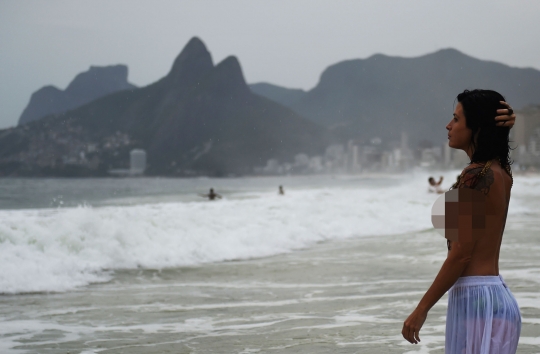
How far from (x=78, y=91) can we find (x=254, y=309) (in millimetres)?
113478

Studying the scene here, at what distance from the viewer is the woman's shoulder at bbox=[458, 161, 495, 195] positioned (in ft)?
6.52

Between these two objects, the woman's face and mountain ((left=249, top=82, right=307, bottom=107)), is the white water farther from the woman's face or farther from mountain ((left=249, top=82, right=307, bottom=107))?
mountain ((left=249, top=82, right=307, bottom=107))

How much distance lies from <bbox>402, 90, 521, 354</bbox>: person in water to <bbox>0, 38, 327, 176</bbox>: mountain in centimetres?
8363

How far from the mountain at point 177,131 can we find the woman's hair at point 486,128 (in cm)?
8366

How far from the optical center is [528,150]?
8081 centimetres

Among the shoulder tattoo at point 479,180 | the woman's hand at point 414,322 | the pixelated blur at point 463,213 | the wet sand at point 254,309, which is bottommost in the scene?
the wet sand at point 254,309

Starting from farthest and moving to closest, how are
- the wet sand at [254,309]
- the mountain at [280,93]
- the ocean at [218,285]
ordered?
the mountain at [280,93], the ocean at [218,285], the wet sand at [254,309]

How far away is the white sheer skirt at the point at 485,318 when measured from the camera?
203 cm

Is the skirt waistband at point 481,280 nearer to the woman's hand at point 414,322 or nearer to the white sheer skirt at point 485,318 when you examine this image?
the white sheer skirt at point 485,318

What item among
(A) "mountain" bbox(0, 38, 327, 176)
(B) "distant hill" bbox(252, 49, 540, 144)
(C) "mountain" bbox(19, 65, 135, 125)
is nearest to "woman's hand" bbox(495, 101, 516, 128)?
(A) "mountain" bbox(0, 38, 327, 176)

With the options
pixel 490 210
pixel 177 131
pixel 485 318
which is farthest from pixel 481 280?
pixel 177 131

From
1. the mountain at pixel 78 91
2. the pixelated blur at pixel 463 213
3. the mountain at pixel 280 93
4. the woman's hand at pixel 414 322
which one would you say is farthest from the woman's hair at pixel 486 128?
the mountain at pixel 280 93

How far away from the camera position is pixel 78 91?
372ft

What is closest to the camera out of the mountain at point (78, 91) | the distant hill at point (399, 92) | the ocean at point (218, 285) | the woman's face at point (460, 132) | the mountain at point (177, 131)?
the woman's face at point (460, 132)
